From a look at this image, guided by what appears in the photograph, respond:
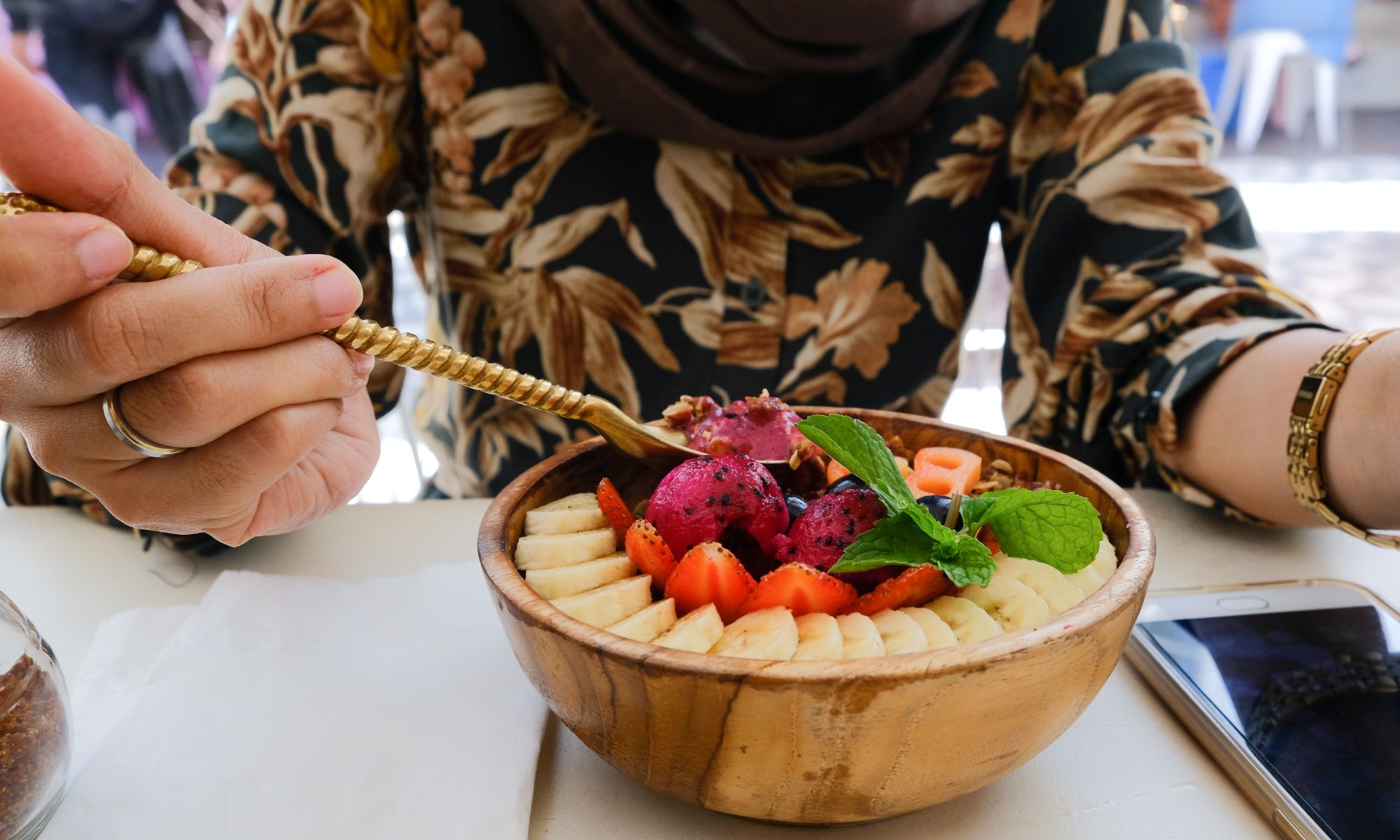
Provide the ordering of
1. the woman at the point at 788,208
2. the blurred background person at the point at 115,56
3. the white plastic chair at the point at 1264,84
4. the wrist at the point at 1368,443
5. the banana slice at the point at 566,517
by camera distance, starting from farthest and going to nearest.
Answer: the white plastic chair at the point at 1264,84 → the blurred background person at the point at 115,56 → the woman at the point at 788,208 → the wrist at the point at 1368,443 → the banana slice at the point at 566,517

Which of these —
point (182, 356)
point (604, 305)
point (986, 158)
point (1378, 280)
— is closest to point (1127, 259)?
point (986, 158)

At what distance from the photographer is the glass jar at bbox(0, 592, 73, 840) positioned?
49 cm

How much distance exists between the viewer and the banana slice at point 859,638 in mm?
482

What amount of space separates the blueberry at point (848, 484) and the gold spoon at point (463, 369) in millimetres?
80

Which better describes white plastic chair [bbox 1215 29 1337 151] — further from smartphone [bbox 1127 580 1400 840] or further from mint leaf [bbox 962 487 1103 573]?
mint leaf [bbox 962 487 1103 573]

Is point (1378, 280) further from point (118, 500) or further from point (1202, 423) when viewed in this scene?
point (118, 500)

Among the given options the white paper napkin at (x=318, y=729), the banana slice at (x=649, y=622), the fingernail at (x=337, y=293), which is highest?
the fingernail at (x=337, y=293)

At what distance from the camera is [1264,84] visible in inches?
271

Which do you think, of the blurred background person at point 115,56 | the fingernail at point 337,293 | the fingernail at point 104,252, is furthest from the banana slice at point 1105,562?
the blurred background person at point 115,56

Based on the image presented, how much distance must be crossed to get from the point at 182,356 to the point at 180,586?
0.38 meters

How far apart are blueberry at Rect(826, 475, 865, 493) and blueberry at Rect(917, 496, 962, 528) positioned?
0.04 m

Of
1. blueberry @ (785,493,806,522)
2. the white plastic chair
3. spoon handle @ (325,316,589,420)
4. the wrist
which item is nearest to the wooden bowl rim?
spoon handle @ (325,316,589,420)

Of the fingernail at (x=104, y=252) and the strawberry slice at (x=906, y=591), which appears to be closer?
the fingernail at (x=104, y=252)

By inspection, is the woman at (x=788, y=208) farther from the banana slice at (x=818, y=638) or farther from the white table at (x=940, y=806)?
the banana slice at (x=818, y=638)
